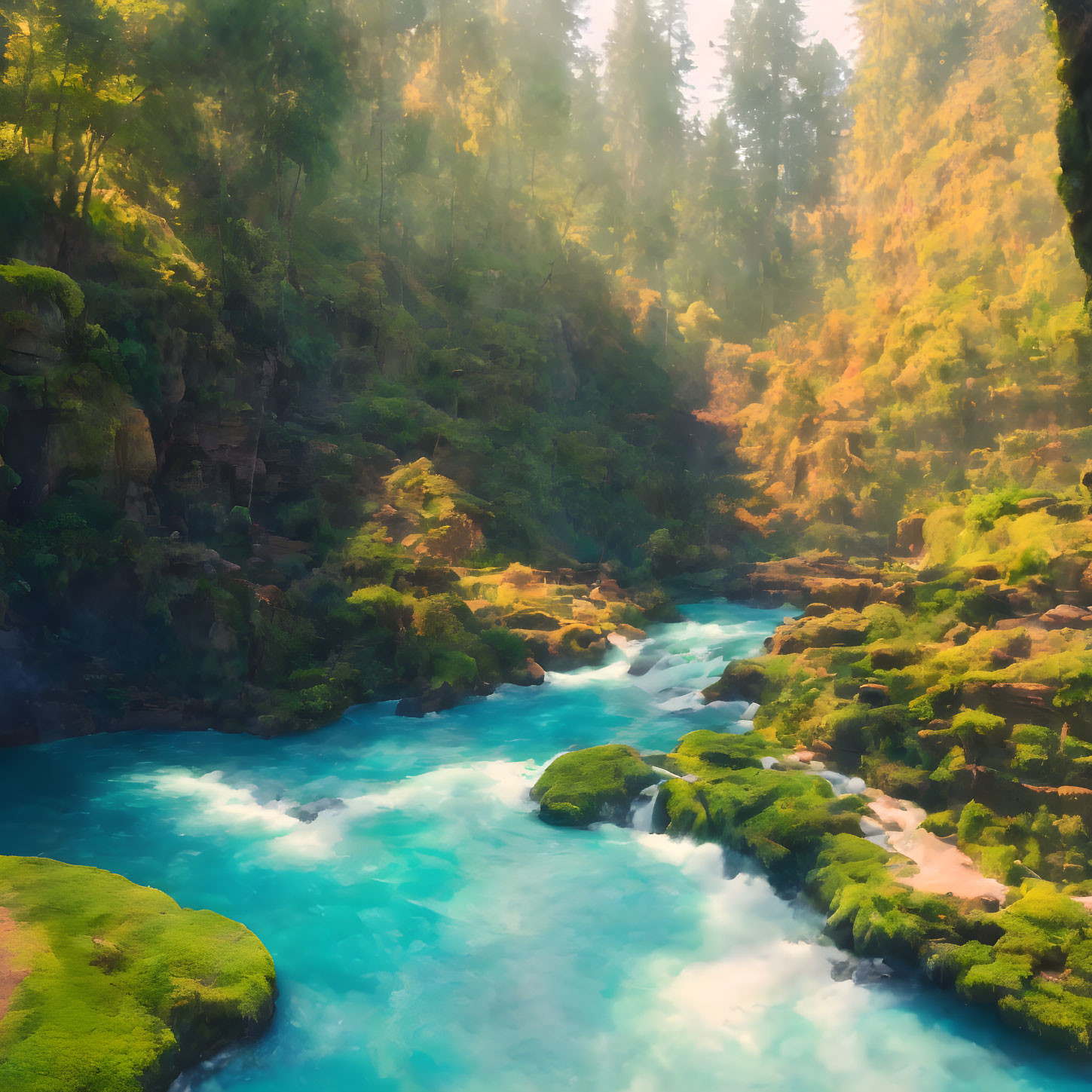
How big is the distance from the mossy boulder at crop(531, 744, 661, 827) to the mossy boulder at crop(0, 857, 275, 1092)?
204 inches

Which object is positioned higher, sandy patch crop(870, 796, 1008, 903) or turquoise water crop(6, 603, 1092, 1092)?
sandy patch crop(870, 796, 1008, 903)

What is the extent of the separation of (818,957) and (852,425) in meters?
29.1

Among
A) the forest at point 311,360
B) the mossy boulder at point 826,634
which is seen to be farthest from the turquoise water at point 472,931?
the mossy boulder at point 826,634

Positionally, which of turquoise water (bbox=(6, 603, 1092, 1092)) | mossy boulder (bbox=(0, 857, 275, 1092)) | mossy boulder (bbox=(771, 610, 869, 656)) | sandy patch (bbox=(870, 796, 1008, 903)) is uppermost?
mossy boulder (bbox=(771, 610, 869, 656))

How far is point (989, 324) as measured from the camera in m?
31.9

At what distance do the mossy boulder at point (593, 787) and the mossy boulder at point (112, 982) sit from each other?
517cm

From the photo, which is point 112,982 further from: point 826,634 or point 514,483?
point 514,483

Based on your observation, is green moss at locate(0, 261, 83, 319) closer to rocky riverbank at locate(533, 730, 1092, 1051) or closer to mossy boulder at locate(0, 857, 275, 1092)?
mossy boulder at locate(0, 857, 275, 1092)

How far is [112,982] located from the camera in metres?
7.48

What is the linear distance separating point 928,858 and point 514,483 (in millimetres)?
21151

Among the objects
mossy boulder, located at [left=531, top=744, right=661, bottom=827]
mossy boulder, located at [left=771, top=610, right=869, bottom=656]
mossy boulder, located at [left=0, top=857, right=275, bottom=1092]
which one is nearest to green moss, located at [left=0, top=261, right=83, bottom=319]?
mossy boulder, located at [left=0, top=857, right=275, bottom=1092]

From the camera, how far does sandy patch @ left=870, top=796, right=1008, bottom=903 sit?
370 inches

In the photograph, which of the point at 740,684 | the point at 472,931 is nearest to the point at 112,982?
the point at 472,931

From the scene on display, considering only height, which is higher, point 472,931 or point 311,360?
point 311,360
